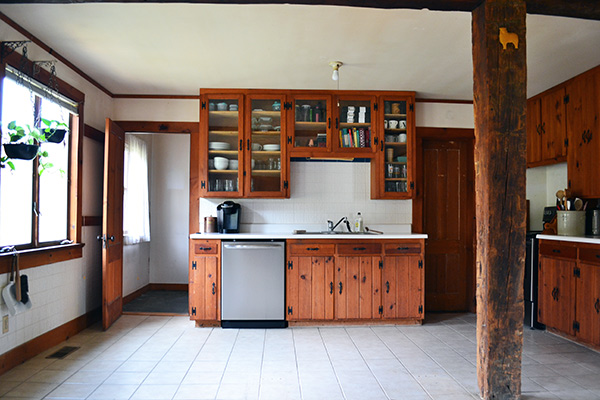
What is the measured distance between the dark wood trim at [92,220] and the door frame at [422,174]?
3728 mm

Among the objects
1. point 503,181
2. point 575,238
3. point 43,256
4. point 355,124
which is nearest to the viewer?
point 503,181

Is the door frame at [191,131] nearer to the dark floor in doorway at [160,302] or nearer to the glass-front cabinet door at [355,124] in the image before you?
the dark floor in doorway at [160,302]

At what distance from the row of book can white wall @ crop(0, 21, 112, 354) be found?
9.19 ft

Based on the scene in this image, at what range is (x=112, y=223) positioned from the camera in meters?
4.38

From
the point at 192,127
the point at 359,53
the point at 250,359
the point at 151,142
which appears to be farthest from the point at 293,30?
the point at 151,142

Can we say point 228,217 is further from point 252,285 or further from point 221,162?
point 252,285

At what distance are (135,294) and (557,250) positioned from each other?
5362mm

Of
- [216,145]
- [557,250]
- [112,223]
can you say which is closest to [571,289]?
[557,250]

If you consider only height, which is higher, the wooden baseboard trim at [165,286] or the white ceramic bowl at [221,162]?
the white ceramic bowl at [221,162]

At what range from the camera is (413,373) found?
3.04 metres

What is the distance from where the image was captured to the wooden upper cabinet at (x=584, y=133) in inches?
156

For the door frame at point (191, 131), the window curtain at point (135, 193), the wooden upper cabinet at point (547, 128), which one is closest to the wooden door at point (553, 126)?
the wooden upper cabinet at point (547, 128)

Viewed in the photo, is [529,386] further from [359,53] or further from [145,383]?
[359,53]

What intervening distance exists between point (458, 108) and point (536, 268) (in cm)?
214
